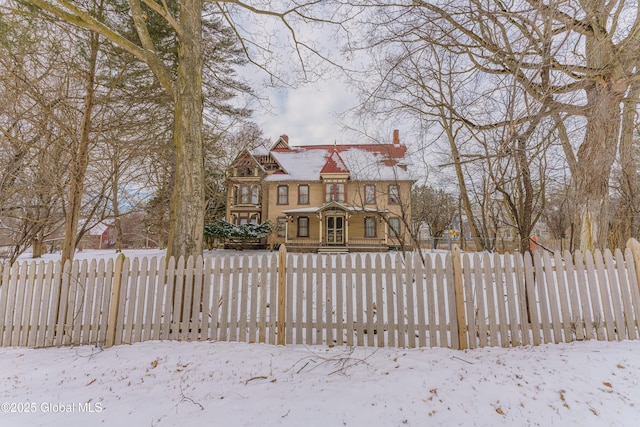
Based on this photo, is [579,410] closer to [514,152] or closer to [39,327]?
[514,152]

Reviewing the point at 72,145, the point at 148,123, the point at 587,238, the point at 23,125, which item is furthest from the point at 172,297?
the point at 587,238

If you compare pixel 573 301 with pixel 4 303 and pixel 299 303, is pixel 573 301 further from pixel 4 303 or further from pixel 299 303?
pixel 4 303

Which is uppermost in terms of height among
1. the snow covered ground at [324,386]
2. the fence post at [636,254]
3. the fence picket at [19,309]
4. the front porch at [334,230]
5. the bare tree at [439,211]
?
the bare tree at [439,211]

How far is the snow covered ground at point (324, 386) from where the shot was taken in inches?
95.3

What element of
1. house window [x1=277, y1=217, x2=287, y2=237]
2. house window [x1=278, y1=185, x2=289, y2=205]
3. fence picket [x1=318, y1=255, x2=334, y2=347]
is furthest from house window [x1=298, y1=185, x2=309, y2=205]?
fence picket [x1=318, y1=255, x2=334, y2=347]

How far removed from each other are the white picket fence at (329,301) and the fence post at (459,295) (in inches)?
0.5

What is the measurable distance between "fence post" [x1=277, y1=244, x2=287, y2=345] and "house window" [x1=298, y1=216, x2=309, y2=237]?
17.7 metres

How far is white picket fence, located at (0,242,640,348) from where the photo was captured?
3.73 meters

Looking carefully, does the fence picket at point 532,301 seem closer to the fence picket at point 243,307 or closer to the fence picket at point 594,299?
the fence picket at point 594,299

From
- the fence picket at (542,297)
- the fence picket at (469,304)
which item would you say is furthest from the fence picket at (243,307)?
the fence picket at (542,297)

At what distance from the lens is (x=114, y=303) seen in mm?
4086

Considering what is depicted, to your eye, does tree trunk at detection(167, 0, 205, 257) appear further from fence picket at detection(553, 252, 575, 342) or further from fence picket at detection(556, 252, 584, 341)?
fence picket at detection(556, 252, 584, 341)

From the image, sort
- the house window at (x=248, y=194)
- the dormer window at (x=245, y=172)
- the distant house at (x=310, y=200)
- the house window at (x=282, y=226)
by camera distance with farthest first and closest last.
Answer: the house window at (x=248, y=194)
the dormer window at (x=245, y=172)
the house window at (x=282, y=226)
the distant house at (x=310, y=200)

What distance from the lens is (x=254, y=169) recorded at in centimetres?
2273
